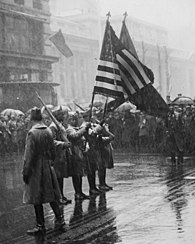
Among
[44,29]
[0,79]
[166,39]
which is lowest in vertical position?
[0,79]

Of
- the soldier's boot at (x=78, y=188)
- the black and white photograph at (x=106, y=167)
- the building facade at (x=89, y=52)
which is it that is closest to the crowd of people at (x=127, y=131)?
the black and white photograph at (x=106, y=167)

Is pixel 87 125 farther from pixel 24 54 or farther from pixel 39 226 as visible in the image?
pixel 24 54

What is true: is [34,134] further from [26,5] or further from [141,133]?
[26,5]

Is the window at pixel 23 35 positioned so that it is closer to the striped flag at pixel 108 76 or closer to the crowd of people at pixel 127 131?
the crowd of people at pixel 127 131

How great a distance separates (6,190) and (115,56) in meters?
3.90

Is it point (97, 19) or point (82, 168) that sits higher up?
point (97, 19)

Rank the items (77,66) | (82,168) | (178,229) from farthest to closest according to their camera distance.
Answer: (77,66), (82,168), (178,229)

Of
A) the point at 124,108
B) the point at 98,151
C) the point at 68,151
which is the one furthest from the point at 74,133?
the point at 124,108

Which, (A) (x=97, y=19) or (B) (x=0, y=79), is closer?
(B) (x=0, y=79)

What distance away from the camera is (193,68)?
10312 centimetres

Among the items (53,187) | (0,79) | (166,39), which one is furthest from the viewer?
(166,39)

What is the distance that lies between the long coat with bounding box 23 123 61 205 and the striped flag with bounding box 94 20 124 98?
348 cm

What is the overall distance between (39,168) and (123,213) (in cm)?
176

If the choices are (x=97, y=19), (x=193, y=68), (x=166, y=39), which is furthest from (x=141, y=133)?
(x=193, y=68)
